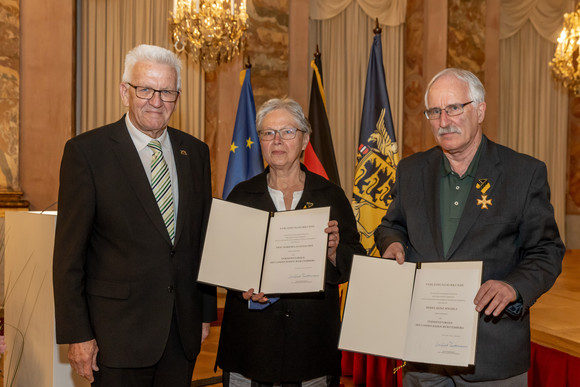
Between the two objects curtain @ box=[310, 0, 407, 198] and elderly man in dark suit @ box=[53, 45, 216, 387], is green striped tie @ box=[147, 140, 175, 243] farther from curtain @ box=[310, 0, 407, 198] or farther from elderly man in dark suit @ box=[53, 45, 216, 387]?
curtain @ box=[310, 0, 407, 198]

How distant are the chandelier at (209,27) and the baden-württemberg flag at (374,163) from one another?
1.46m

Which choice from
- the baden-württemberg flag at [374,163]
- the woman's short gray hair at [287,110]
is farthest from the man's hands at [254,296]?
the baden-württemberg flag at [374,163]

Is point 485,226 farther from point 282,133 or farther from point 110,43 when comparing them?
point 110,43

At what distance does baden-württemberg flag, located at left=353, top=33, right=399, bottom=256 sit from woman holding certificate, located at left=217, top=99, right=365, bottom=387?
8.05ft

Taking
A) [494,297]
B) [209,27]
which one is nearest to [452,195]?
[494,297]

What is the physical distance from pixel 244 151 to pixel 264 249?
296cm

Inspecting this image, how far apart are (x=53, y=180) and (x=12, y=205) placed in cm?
54

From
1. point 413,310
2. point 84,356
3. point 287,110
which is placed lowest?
point 84,356

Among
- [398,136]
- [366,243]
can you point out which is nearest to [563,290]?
[366,243]

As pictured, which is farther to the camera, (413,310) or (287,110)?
(287,110)

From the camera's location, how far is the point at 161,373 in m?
2.27

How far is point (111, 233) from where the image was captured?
7.14 feet

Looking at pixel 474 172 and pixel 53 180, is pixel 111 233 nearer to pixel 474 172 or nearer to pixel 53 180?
pixel 474 172

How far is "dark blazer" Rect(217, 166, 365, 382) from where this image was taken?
2.46 meters
